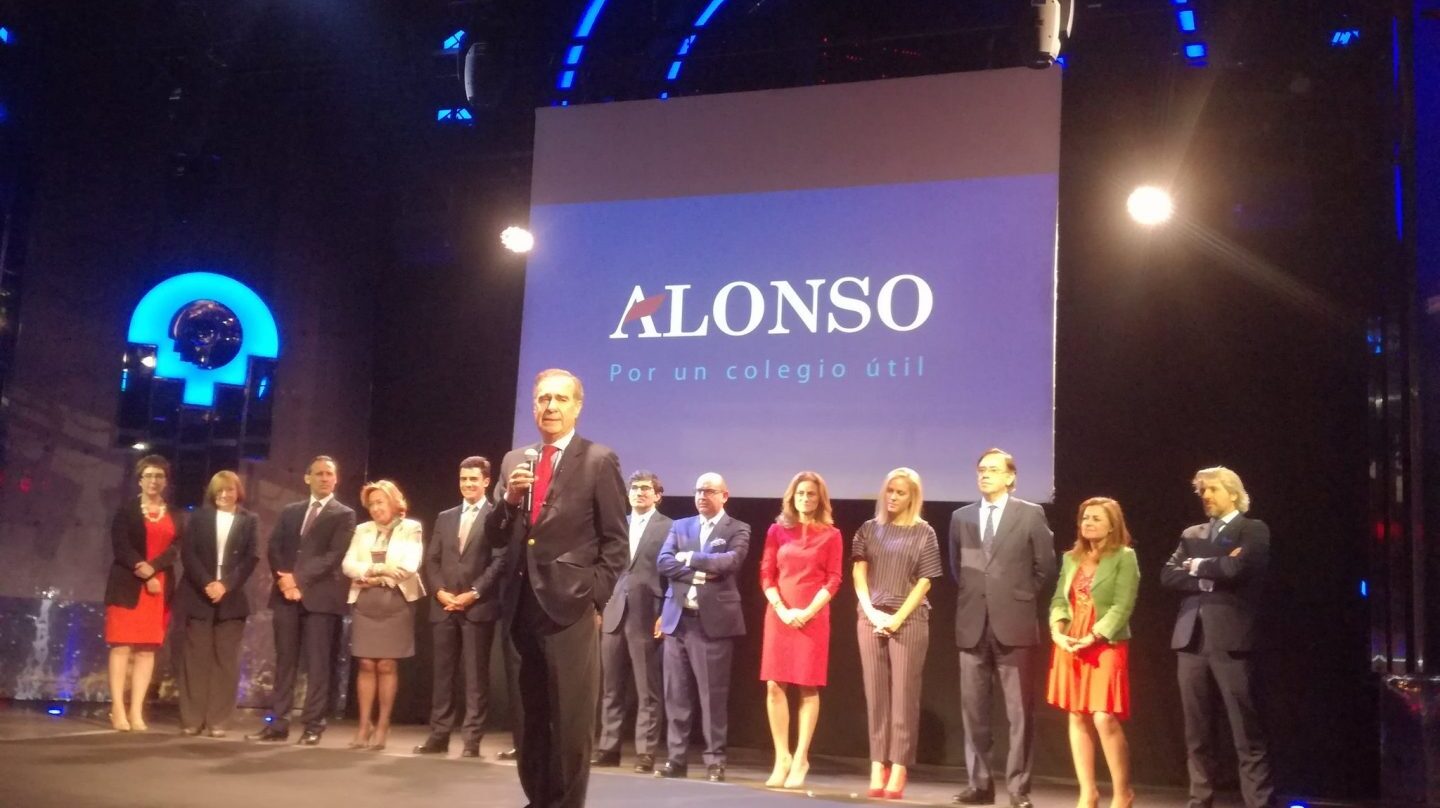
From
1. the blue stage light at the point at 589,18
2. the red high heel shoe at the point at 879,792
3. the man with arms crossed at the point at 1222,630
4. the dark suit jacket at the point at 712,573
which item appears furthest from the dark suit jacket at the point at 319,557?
the man with arms crossed at the point at 1222,630

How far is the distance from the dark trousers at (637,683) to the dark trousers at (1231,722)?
2.54 m

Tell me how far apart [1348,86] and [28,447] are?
26.7ft

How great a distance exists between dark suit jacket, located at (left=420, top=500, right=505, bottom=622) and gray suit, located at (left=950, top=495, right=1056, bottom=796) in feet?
7.77

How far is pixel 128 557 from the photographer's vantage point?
6.94 metres

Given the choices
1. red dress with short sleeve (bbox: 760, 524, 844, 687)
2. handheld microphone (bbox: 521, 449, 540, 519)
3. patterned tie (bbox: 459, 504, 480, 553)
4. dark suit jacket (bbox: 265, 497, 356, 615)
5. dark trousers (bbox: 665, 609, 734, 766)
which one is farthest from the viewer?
dark suit jacket (bbox: 265, 497, 356, 615)

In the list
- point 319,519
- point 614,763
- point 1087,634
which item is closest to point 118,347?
point 319,519

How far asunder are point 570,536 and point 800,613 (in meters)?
2.43

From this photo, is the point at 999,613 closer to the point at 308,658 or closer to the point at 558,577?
the point at 558,577

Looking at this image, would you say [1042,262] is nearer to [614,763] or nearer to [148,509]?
[614,763]

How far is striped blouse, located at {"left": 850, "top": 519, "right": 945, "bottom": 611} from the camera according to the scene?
595cm

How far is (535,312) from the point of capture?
25.8 feet

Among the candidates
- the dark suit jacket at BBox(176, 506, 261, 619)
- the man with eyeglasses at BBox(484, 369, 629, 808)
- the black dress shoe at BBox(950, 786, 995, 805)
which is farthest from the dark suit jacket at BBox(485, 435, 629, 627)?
the dark suit jacket at BBox(176, 506, 261, 619)

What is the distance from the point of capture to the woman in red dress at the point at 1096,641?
5.47 m

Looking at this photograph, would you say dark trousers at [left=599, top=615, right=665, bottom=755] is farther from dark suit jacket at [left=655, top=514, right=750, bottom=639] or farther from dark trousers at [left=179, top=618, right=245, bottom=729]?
dark trousers at [left=179, top=618, right=245, bottom=729]
